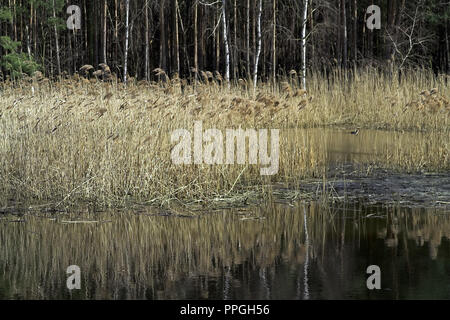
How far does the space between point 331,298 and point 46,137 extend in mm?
5025

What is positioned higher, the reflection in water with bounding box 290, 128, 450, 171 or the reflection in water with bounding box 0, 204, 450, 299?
the reflection in water with bounding box 290, 128, 450, 171

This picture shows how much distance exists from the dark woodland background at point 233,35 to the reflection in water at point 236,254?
1826cm

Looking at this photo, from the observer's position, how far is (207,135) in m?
9.19

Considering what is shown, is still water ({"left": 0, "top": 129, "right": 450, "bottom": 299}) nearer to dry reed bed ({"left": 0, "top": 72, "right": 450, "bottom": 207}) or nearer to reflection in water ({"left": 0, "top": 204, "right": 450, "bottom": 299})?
reflection in water ({"left": 0, "top": 204, "right": 450, "bottom": 299})

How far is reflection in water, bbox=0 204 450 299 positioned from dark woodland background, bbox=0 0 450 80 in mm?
18260

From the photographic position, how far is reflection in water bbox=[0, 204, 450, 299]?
532 cm

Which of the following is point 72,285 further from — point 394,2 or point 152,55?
point 152,55

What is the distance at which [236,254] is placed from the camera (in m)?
6.39

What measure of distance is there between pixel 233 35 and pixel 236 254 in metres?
27.3

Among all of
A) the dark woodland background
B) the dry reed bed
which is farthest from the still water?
the dark woodland background

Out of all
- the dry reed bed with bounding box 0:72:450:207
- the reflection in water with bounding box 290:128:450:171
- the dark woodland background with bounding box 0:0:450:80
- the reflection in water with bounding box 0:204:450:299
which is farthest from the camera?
the dark woodland background with bounding box 0:0:450:80

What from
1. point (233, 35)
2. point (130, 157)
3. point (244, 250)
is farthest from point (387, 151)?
point (233, 35)
